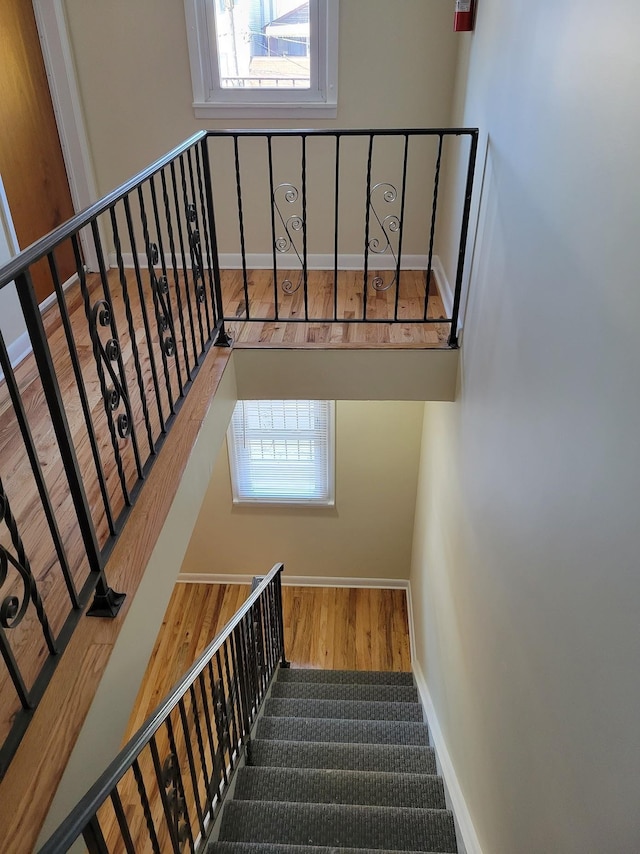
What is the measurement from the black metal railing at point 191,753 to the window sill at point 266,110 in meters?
2.83

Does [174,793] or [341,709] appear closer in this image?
[174,793]

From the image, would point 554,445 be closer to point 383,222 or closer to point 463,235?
point 463,235

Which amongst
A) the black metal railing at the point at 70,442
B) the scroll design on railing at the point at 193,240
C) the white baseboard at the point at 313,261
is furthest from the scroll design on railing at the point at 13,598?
the white baseboard at the point at 313,261

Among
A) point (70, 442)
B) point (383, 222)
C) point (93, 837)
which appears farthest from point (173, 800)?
point (383, 222)

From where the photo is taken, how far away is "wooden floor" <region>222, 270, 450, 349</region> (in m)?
3.13

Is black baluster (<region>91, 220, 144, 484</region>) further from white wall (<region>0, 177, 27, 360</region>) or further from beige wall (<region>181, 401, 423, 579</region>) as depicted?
beige wall (<region>181, 401, 423, 579</region>)

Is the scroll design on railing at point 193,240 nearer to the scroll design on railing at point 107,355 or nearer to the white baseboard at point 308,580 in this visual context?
the scroll design on railing at point 107,355

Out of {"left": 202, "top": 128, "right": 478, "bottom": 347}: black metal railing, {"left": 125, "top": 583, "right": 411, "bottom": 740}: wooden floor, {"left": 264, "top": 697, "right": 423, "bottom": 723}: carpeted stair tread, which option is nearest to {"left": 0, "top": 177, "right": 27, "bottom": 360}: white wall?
{"left": 202, "top": 128, "right": 478, "bottom": 347}: black metal railing

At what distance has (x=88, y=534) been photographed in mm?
1584

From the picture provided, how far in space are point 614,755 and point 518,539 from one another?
731mm

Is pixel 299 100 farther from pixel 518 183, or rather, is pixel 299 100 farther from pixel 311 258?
pixel 518 183

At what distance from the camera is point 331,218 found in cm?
404

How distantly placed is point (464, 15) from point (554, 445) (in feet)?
8.07

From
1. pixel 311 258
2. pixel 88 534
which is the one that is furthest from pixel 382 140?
pixel 88 534
